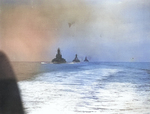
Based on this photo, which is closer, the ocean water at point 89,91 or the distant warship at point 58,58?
the ocean water at point 89,91

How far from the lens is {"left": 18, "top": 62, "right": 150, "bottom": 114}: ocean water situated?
2018 millimetres

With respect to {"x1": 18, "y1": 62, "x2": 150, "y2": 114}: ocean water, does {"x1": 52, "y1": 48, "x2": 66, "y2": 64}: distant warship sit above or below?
above

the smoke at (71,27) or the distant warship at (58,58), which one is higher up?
the smoke at (71,27)

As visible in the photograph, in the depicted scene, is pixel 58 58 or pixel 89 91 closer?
pixel 89 91

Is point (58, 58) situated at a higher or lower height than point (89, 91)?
higher

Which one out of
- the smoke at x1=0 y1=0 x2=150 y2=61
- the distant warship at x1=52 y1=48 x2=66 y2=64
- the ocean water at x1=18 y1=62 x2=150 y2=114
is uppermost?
the smoke at x1=0 y1=0 x2=150 y2=61

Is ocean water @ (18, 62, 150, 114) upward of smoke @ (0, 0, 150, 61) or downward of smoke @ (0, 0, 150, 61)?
downward

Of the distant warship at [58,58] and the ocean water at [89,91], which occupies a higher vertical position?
the distant warship at [58,58]

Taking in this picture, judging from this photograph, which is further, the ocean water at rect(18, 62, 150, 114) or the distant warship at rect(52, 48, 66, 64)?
the distant warship at rect(52, 48, 66, 64)

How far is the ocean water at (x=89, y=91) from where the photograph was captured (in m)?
2.02

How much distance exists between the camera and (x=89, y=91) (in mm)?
2119

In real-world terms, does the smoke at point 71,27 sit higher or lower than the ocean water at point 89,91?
higher

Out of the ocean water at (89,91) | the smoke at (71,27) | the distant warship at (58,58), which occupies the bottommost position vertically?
the ocean water at (89,91)

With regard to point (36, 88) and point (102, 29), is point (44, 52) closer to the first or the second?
point (36, 88)
